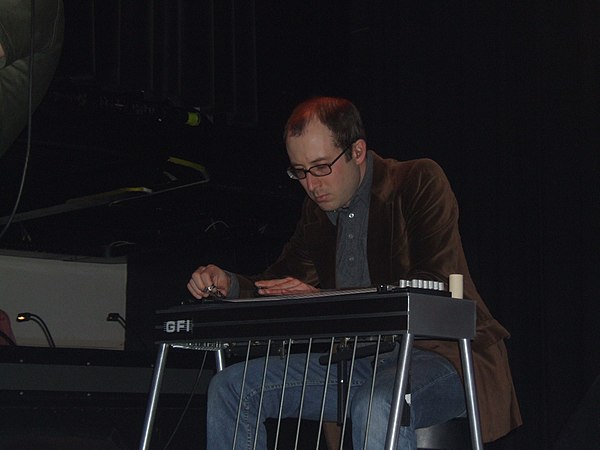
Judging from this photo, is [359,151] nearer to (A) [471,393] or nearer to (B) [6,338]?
(A) [471,393]

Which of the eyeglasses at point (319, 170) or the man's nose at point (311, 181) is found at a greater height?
the eyeglasses at point (319, 170)

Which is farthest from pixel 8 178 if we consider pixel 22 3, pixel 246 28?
pixel 22 3

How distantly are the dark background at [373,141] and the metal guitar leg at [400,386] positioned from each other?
1.19 m

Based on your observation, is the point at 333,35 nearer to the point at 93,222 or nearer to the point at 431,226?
the point at 93,222

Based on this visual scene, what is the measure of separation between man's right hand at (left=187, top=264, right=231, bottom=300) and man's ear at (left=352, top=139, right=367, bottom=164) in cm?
43

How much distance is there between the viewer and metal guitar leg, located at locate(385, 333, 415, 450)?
1.67 meters

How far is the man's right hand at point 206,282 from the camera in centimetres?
221

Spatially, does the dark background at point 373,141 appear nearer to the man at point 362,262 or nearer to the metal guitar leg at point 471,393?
the man at point 362,262

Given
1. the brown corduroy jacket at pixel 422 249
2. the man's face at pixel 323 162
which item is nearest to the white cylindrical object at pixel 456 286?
the brown corduroy jacket at pixel 422 249

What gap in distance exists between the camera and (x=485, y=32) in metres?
3.55

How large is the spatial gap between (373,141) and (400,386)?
7.55ft

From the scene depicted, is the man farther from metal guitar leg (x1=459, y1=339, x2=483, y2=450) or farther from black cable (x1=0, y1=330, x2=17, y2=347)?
black cable (x1=0, y1=330, x2=17, y2=347)

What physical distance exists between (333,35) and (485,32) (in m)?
0.68

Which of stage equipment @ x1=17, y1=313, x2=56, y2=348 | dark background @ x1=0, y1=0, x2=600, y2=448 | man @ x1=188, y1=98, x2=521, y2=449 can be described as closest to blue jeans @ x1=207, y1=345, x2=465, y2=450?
man @ x1=188, y1=98, x2=521, y2=449
